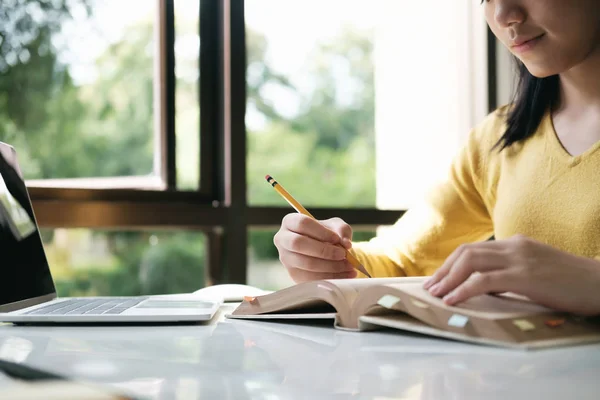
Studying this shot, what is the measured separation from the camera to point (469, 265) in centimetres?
61

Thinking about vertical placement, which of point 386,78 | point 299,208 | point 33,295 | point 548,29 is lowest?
point 33,295

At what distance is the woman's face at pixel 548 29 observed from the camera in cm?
100

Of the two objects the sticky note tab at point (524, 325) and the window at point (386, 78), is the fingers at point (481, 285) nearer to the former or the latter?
the sticky note tab at point (524, 325)

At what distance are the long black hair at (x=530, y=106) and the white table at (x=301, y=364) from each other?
2.35 feet

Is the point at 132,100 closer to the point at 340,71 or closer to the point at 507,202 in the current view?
the point at 507,202

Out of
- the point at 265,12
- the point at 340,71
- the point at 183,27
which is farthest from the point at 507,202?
the point at 340,71

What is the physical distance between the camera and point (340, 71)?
10.8 feet

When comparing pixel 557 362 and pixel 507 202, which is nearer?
pixel 557 362

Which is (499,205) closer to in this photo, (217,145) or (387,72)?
(217,145)

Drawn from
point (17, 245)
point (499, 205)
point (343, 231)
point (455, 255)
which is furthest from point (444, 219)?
point (17, 245)

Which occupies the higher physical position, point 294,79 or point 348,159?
point 294,79

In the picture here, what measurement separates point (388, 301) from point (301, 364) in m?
0.14

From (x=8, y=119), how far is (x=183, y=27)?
567 millimetres

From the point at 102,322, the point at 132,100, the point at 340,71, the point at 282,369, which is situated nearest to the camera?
the point at 282,369
